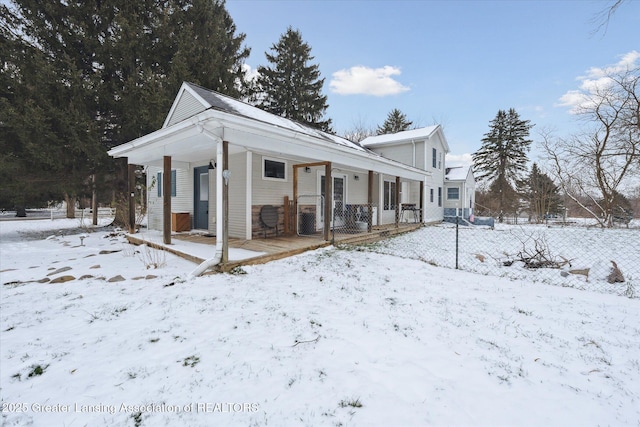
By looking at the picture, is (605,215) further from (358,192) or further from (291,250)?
(291,250)

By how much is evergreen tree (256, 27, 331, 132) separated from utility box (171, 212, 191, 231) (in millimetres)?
14660

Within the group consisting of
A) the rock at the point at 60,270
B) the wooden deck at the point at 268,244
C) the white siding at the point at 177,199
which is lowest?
the rock at the point at 60,270

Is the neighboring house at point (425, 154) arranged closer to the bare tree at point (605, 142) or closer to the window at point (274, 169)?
the bare tree at point (605, 142)

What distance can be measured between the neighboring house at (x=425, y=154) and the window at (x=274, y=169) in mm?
8512

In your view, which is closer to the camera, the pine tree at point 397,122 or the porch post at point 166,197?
the porch post at point 166,197

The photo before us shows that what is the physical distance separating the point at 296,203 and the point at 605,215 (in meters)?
16.7

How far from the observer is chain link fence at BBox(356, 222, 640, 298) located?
517 centimetres

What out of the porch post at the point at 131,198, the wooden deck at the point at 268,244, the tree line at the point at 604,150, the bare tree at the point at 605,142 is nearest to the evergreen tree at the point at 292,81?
the porch post at the point at 131,198

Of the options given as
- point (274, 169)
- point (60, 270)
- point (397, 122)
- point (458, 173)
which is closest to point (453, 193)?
point (458, 173)

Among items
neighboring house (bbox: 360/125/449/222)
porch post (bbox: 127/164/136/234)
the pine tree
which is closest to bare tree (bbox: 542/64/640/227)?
neighboring house (bbox: 360/125/449/222)

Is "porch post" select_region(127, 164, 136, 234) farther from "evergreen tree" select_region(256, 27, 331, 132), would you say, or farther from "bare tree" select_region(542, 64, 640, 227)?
"bare tree" select_region(542, 64, 640, 227)

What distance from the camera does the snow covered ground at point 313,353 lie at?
1807 mm

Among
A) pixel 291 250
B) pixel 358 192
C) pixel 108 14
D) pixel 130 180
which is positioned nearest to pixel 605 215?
pixel 358 192

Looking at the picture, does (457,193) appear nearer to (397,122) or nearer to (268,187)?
(268,187)
